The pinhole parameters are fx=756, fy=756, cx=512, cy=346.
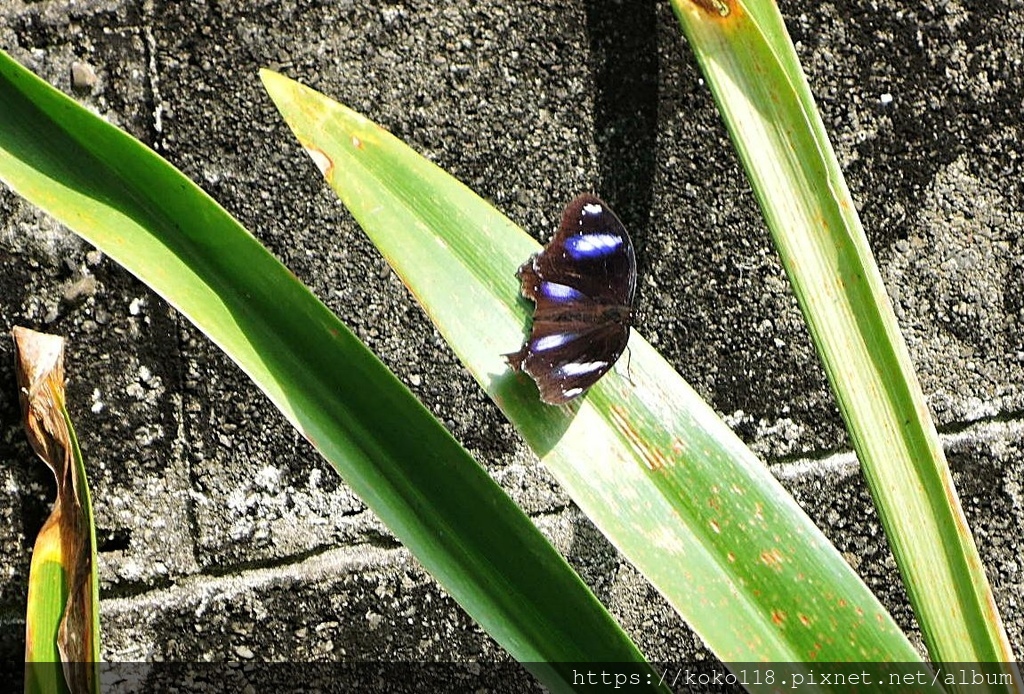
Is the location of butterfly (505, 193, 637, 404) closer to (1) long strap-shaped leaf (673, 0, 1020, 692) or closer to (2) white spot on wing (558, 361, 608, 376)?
(2) white spot on wing (558, 361, 608, 376)

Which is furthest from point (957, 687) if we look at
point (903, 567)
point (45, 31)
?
point (45, 31)

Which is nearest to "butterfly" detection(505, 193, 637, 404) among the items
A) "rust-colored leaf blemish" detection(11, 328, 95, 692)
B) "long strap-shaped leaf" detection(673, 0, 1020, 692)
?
"long strap-shaped leaf" detection(673, 0, 1020, 692)

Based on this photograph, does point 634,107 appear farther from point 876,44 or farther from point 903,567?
point 903,567

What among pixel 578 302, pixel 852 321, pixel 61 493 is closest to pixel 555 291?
pixel 578 302

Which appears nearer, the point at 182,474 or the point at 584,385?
the point at 584,385

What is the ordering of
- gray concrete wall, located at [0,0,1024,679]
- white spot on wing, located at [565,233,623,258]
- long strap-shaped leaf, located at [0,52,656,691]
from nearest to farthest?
long strap-shaped leaf, located at [0,52,656,691] → white spot on wing, located at [565,233,623,258] → gray concrete wall, located at [0,0,1024,679]

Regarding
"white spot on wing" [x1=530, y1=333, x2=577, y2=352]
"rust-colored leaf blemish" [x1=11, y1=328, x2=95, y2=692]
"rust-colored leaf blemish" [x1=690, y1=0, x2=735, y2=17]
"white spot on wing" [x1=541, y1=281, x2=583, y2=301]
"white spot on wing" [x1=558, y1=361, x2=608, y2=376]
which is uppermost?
"rust-colored leaf blemish" [x1=690, y1=0, x2=735, y2=17]
